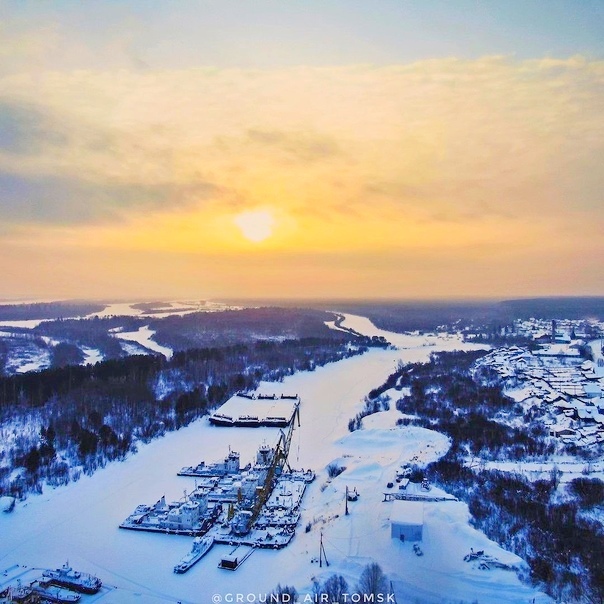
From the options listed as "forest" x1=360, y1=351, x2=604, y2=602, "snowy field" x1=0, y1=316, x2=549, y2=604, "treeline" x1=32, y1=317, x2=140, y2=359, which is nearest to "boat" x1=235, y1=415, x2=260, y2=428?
"snowy field" x1=0, y1=316, x2=549, y2=604

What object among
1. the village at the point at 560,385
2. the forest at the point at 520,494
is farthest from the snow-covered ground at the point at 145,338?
the forest at the point at 520,494

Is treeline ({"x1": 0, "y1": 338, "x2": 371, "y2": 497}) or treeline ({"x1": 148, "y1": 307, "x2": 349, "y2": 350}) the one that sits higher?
treeline ({"x1": 148, "y1": 307, "x2": 349, "y2": 350})

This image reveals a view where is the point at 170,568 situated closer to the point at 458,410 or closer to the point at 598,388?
the point at 458,410

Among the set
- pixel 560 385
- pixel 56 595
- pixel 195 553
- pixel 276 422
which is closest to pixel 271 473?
pixel 195 553

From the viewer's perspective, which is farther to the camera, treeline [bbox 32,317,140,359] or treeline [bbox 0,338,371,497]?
treeline [bbox 32,317,140,359]

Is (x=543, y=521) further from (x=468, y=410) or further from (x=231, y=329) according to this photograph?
(x=231, y=329)

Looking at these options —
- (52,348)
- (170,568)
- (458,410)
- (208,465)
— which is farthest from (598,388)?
(52,348)

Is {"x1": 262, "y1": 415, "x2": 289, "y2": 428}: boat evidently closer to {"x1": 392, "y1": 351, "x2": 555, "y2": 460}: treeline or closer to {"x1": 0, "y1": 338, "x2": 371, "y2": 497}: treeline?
{"x1": 0, "y1": 338, "x2": 371, "y2": 497}: treeline

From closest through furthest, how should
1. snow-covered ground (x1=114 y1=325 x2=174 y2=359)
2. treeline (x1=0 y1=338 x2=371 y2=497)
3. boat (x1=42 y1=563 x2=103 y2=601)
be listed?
boat (x1=42 y1=563 x2=103 y2=601), treeline (x1=0 y1=338 x2=371 y2=497), snow-covered ground (x1=114 y1=325 x2=174 y2=359)
